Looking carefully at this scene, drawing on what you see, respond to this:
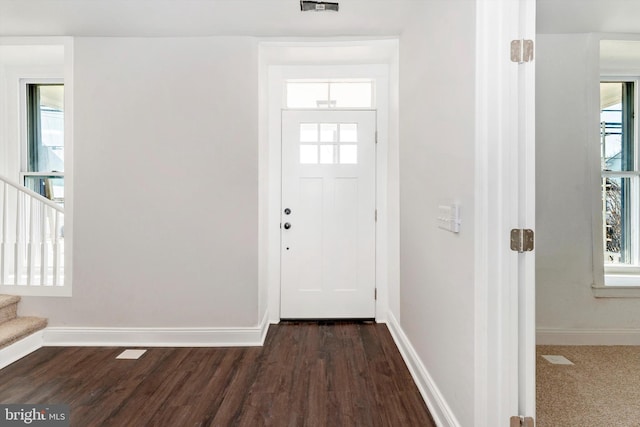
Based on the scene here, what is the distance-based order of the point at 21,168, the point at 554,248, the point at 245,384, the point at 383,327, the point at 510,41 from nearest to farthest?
the point at 510,41, the point at 245,384, the point at 554,248, the point at 383,327, the point at 21,168

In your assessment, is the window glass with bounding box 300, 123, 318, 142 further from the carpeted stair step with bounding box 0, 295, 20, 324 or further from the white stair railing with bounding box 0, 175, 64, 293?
the carpeted stair step with bounding box 0, 295, 20, 324

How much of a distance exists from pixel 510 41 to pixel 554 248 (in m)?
2.00

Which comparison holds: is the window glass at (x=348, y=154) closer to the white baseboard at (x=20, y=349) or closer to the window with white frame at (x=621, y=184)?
the window with white frame at (x=621, y=184)

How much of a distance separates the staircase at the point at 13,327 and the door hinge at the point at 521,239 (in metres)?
3.20

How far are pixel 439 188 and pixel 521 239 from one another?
60cm

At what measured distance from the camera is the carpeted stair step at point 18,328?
238cm

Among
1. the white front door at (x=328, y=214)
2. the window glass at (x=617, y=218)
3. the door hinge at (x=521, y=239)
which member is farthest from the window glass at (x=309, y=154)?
the window glass at (x=617, y=218)

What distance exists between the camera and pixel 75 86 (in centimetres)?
268

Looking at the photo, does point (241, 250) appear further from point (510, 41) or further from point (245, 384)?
point (510, 41)

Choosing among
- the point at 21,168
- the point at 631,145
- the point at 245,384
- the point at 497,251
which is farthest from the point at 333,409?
the point at 21,168

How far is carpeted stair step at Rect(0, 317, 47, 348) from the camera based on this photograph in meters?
2.38

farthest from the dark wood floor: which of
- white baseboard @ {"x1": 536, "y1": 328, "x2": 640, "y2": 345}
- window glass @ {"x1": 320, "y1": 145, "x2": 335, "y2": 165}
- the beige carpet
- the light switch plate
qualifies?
window glass @ {"x1": 320, "y1": 145, "x2": 335, "y2": 165}

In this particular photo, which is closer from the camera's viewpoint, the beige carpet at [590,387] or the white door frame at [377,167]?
the beige carpet at [590,387]

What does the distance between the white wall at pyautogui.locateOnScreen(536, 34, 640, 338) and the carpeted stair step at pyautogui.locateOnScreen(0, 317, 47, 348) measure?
12.9ft
